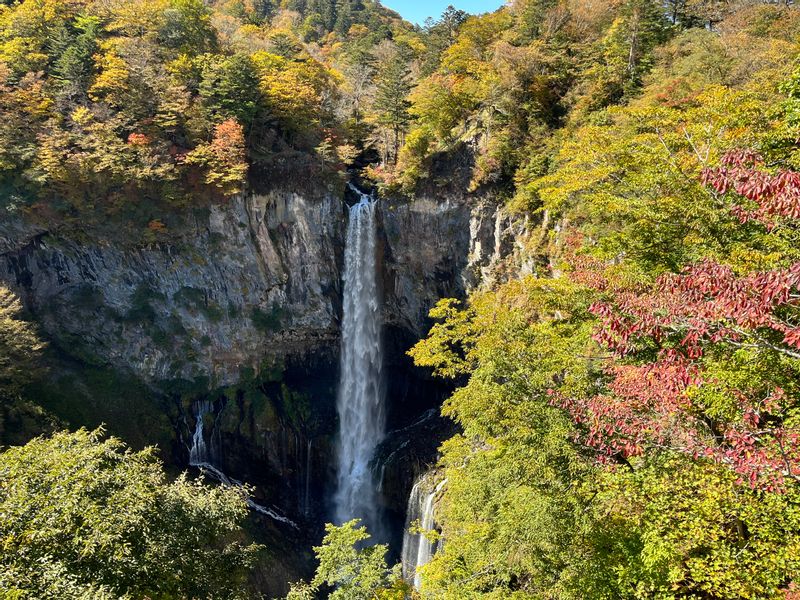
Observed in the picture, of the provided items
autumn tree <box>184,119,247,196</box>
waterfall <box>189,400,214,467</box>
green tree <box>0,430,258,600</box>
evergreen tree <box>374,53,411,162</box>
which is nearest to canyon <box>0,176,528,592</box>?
waterfall <box>189,400,214,467</box>

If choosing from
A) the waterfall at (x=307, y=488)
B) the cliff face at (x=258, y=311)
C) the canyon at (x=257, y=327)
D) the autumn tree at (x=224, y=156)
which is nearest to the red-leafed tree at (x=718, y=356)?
Answer: the canyon at (x=257, y=327)

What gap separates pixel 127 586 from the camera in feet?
23.5

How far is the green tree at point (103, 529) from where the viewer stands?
6.47 meters

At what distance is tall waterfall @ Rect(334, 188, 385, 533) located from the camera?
2392cm

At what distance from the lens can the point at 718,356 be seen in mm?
5754

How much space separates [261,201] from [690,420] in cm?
2189

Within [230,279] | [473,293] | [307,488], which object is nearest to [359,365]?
[307,488]

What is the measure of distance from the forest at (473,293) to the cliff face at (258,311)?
234 mm

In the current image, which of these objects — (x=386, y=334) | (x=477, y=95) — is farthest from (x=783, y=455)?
(x=386, y=334)

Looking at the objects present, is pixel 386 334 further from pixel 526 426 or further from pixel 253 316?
pixel 526 426

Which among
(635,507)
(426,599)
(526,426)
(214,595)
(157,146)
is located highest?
(157,146)

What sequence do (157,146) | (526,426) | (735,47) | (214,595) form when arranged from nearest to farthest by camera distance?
1. (526,426)
2. (214,595)
3. (735,47)
4. (157,146)

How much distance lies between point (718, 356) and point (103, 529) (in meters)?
9.65

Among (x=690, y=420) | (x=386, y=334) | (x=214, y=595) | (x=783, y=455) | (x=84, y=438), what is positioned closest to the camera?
A: (x=783, y=455)
